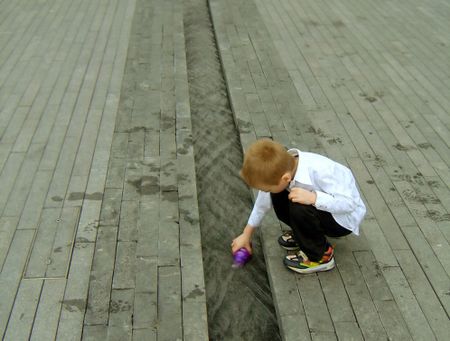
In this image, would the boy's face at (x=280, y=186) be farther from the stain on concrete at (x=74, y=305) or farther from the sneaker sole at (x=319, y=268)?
the stain on concrete at (x=74, y=305)

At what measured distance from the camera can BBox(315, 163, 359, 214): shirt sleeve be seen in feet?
9.50

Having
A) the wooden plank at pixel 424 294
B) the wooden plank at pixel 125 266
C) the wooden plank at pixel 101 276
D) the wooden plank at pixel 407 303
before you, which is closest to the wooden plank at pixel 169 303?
the wooden plank at pixel 125 266

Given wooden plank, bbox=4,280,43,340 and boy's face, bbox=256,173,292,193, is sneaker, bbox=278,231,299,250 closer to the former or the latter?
boy's face, bbox=256,173,292,193

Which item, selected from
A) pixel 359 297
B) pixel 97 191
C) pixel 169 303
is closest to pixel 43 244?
pixel 97 191

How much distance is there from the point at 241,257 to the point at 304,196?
96 cm

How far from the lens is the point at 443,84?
5961 mm

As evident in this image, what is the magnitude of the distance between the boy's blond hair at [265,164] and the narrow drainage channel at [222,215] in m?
1.06

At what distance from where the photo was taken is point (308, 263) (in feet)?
11.0

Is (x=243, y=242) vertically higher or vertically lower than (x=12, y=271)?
higher

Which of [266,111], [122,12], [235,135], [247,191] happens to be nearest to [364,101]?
[266,111]

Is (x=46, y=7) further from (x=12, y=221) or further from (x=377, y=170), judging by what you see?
(x=377, y=170)

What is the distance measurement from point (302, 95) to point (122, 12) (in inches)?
156

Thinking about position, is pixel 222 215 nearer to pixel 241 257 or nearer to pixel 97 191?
pixel 241 257

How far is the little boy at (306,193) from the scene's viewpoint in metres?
2.80
